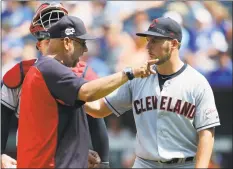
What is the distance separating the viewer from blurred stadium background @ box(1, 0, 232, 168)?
10578mm

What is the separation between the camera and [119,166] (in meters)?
11.2

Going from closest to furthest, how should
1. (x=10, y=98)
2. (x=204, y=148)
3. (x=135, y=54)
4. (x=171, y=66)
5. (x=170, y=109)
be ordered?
(x=204, y=148)
(x=170, y=109)
(x=171, y=66)
(x=10, y=98)
(x=135, y=54)

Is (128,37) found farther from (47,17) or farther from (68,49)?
(68,49)

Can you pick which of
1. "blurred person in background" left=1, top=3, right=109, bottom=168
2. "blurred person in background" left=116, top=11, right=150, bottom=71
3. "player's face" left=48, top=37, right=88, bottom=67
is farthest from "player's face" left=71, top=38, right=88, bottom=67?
"blurred person in background" left=116, top=11, right=150, bottom=71

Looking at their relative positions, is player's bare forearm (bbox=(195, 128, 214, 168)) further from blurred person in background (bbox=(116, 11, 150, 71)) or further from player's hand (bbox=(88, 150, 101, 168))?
blurred person in background (bbox=(116, 11, 150, 71))

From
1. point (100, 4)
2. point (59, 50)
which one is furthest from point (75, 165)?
point (100, 4)

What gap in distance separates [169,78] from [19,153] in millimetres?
1369

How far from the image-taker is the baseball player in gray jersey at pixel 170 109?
192 inches

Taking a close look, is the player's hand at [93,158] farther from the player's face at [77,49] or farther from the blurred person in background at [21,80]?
the player's face at [77,49]

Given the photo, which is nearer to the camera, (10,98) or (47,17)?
(47,17)

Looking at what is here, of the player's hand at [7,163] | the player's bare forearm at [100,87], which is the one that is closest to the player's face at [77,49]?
the player's bare forearm at [100,87]

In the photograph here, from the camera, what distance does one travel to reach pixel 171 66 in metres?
5.04

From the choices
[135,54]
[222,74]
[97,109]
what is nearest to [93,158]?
[97,109]

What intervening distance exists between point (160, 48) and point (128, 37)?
230 inches
